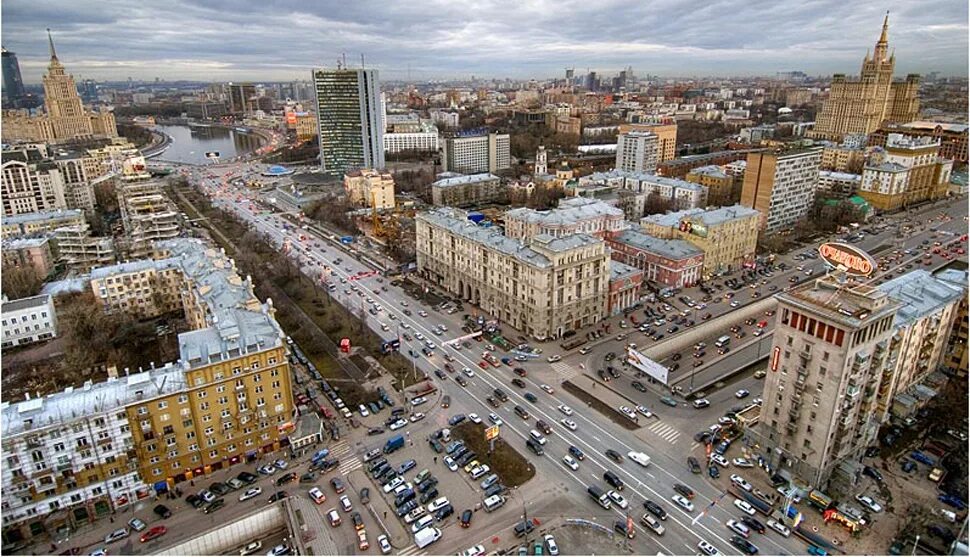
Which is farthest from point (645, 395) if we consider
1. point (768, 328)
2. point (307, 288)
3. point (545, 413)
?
point (307, 288)

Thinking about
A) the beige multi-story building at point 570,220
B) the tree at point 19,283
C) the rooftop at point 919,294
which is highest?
the rooftop at point 919,294

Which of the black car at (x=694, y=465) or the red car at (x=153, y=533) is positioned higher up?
the black car at (x=694, y=465)

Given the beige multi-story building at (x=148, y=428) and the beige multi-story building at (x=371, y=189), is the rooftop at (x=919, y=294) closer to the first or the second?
the beige multi-story building at (x=148, y=428)

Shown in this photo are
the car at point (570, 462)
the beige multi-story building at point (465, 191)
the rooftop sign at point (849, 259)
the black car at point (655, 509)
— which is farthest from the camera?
the beige multi-story building at point (465, 191)

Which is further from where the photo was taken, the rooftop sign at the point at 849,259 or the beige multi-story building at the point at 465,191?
the beige multi-story building at the point at 465,191

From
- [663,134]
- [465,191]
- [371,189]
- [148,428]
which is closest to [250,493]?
[148,428]

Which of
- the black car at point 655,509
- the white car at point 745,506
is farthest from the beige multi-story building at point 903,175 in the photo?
the black car at point 655,509

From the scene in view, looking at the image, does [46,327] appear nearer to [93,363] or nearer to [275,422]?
[93,363]

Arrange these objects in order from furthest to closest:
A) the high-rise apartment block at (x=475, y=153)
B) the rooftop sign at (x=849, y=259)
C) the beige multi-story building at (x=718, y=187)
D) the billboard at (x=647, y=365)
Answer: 1. the high-rise apartment block at (x=475, y=153)
2. the beige multi-story building at (x=718, y=187)
3. the billboard at (x=647, y=365)
4. the rooftop sign at (x=849, y=259)

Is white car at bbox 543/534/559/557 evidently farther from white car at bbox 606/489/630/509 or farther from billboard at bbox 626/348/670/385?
billboard at bbox 626/348/670/385
